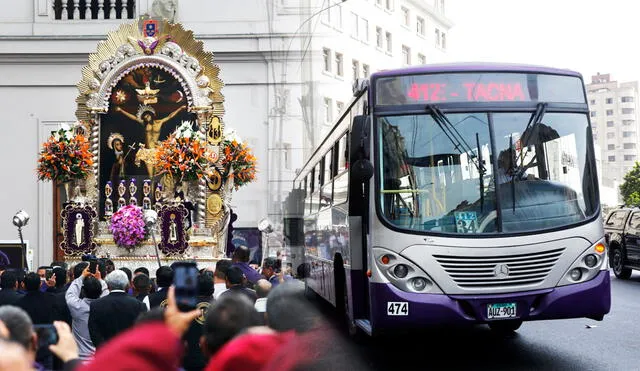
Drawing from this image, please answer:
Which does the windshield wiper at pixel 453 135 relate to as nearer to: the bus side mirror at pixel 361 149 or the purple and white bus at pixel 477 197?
the purple and white bus at pixel 477 197

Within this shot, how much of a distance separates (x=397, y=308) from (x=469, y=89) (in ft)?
8.05

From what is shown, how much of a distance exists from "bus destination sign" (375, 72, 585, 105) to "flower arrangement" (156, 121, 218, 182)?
31.7 feet

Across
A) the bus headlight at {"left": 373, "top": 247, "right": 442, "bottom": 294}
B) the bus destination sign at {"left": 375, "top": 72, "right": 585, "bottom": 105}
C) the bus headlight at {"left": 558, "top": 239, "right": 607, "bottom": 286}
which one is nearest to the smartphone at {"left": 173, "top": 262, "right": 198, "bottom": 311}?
the bus headlight at {"left": 373, "top": 247, "right": 442, "bottom": 294}

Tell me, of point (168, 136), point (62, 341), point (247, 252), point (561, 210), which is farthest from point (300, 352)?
point (168, 136)

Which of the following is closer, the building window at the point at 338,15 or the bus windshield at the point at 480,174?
the bus windshield at the point at 480,174

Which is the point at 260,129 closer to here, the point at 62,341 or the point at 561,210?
the point at 561,210

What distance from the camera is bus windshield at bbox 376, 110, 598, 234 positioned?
959 centimetres

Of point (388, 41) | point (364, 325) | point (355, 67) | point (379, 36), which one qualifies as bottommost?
point (364, 325)

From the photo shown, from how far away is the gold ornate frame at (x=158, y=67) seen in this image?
20.4 meters

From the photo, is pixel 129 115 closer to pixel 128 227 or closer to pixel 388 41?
pixel 128 227

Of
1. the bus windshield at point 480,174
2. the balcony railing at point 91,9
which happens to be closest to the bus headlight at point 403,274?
the bus windshield at point 480,174

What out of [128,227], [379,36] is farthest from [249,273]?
[379,36]

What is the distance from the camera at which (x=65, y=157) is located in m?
19.5

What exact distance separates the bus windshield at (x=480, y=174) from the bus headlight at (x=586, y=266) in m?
0.35
